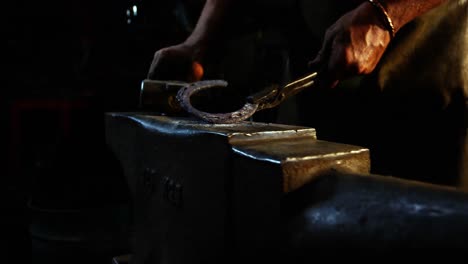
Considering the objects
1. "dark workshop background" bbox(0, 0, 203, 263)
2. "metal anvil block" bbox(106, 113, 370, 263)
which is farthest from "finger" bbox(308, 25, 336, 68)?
"dark workshop background" bbox(0, 0, 203, 263)

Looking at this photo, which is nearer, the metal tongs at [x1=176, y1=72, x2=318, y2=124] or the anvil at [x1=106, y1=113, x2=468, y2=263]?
the anvil at [x1=106, y1=113, x2=468, y2=263]

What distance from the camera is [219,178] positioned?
999mm

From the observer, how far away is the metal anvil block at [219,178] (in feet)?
2.80

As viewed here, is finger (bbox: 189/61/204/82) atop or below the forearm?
below

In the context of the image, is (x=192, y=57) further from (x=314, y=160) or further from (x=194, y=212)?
(x=314, y=160)

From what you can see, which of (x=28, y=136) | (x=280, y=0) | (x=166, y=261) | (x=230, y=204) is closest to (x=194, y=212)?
(x=230, y=204)

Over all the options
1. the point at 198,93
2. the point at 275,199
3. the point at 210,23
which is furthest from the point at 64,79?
the point at 275,199

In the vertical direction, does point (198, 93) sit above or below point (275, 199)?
above

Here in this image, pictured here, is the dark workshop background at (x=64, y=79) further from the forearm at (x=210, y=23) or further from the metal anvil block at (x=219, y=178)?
the metal anvil block at (x=219, y=178)

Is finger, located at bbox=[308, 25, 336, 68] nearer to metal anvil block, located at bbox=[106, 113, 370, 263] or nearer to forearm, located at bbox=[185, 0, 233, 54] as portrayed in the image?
metal anvil block, located at bbox=[106, 113, 370, 263]

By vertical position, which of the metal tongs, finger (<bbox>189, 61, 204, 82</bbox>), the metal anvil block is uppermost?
finger (<bbox>189, 61, 204, 82</bbox>)

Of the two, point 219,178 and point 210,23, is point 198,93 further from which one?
point 210,23

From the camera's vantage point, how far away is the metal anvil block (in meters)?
0.85

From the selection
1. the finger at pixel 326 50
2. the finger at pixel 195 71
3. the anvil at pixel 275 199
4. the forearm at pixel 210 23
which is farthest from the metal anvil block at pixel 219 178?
the forearm at pixel 210 23
